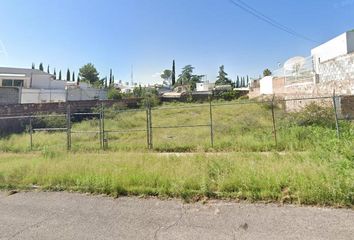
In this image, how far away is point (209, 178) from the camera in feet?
19.0

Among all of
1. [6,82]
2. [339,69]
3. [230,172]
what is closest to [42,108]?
[230,172]

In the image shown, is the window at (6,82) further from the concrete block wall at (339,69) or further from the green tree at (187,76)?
the green tree at (187,76)

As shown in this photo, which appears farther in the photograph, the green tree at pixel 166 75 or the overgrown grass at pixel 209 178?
the green tree at pixel 166 75

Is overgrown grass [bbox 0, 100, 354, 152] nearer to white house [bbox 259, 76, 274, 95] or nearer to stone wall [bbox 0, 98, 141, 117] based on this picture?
stone wall [bbox 0, 98, 141, 117]

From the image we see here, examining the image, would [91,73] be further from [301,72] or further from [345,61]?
[345,61]

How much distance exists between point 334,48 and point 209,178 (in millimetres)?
19967

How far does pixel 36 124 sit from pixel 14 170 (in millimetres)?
11859

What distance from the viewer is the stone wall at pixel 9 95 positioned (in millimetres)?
29319

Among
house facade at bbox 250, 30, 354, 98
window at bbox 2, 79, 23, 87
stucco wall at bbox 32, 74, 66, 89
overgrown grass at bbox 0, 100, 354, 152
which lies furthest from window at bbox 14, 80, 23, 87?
house facade at bbox 250, 30, 354, 98

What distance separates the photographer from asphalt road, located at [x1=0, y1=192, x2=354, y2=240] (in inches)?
143

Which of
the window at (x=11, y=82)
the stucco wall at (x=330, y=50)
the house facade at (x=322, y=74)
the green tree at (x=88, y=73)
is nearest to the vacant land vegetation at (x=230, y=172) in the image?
the house facade at (x=322, y=74)

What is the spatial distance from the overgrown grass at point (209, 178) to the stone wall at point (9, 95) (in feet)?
85.0

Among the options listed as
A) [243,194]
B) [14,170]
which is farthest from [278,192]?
[14,170]

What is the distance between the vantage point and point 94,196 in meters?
5.68
